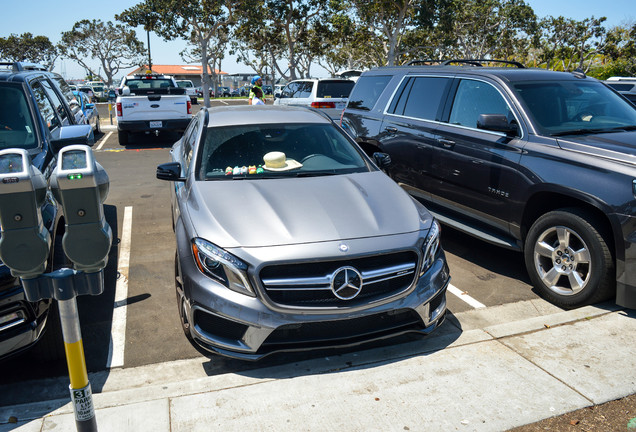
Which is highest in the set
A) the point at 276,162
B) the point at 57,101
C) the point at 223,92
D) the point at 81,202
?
the point at 81,202

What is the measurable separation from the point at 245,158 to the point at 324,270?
5.62ft

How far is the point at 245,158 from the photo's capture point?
4617 millimetres

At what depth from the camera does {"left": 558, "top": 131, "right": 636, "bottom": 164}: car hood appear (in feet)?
13.3

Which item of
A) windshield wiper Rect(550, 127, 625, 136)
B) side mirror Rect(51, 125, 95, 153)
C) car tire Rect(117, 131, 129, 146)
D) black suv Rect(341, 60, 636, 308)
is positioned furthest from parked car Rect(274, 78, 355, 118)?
side mirror Rect(51, 125, 95, 153)

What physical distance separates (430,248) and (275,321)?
48.6 inches

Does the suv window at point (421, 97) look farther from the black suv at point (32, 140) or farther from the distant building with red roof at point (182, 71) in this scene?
the distant building with red roof at point (182, 71)

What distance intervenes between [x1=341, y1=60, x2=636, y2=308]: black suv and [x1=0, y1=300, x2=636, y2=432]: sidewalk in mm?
627

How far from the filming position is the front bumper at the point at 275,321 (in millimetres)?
3207

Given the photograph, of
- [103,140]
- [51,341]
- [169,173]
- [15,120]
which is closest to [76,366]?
[51,341]

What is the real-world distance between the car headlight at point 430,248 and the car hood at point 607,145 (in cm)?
152

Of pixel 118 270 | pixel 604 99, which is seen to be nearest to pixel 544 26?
pixel 604 99

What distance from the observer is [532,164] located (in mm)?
4590

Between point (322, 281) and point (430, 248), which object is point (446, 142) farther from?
point (322, 281)

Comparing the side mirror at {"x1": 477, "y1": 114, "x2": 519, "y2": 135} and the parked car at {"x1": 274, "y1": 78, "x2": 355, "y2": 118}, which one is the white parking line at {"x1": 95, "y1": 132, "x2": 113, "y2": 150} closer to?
the parked car at {"x1": 274, "y1": 78, "x2": 355, "y2": 118}
